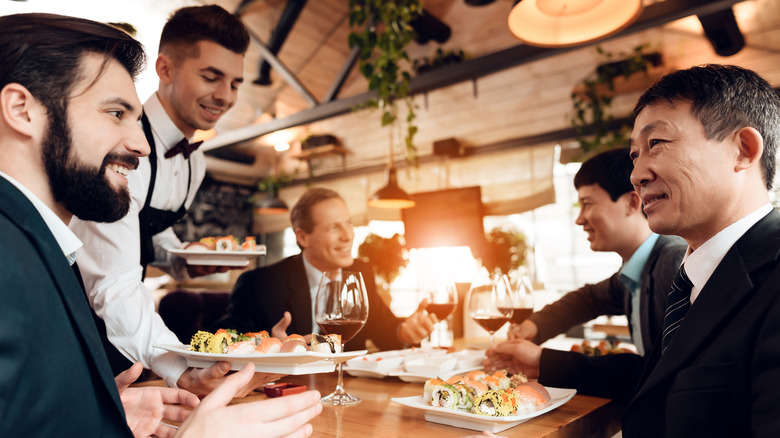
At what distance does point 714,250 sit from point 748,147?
209 mm

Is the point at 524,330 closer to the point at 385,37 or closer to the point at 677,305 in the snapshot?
the point at 677,305

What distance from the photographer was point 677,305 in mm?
1064

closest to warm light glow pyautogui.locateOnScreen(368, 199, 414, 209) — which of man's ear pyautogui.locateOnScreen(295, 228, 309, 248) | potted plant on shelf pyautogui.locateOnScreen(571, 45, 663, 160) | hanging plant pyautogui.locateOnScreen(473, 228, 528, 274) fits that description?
hanging plant pyautogui.locateOnScreen(473, 228, 528, 274)

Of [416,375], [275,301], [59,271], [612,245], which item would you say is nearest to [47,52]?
[59,271]

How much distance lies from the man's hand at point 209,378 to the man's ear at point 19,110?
58cm

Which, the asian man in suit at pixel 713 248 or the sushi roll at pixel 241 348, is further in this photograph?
the sushi roll at pixel 241 348

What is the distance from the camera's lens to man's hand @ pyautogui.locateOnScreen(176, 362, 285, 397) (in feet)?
3.62

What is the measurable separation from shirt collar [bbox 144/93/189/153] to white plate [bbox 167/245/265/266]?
0.40 metres

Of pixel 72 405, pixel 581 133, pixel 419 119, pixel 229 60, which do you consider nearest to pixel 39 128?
pixel 72 405

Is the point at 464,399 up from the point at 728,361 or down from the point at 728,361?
down

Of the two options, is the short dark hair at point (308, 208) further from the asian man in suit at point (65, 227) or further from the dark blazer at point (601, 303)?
the asian man in suit at point (65, 227)

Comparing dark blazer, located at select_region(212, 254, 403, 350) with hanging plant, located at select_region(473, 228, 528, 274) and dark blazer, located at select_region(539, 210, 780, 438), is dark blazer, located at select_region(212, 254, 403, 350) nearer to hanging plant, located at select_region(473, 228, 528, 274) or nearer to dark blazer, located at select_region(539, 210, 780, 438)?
dark blazer, located at select_region(539, 210, 780, 438)

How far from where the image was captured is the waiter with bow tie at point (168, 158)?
143cm

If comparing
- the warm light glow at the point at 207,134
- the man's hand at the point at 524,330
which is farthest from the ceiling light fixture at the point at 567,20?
the warm light glow at the point at 207,134
